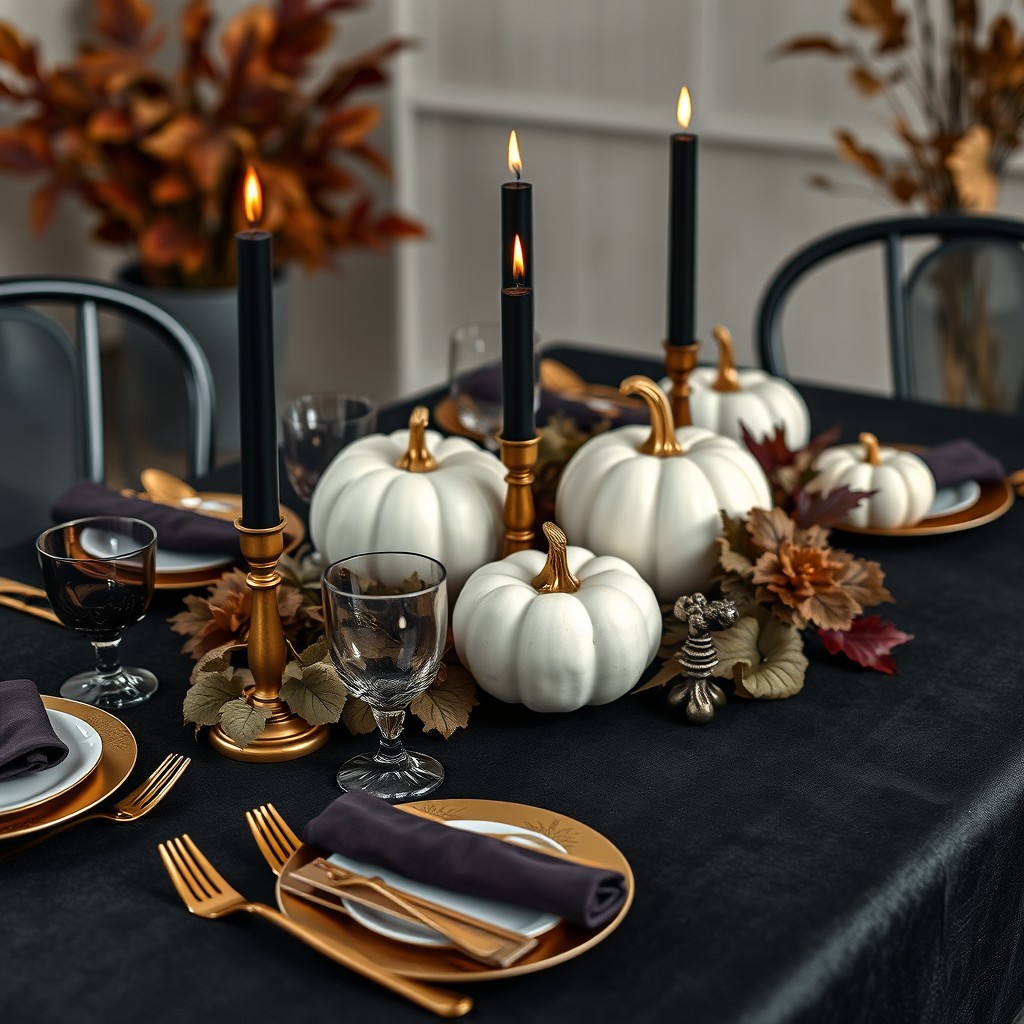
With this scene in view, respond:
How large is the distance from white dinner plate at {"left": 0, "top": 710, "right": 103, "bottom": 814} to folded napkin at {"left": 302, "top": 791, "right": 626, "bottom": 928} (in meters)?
0.18

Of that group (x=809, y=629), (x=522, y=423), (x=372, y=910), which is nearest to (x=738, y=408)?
(x=809, y=629)

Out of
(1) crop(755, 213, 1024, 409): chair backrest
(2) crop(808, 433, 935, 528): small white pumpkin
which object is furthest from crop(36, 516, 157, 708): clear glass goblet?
(1) crop(755, 213, 1024, 409): chair backrest

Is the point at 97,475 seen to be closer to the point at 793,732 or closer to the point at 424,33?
the point at 793,732

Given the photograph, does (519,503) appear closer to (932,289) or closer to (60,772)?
(60,772)

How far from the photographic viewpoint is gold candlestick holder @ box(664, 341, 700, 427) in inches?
52.1

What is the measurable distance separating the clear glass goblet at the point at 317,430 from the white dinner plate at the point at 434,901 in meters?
0.54

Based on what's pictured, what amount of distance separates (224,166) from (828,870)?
10.2ft

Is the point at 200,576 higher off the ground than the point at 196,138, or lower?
lower

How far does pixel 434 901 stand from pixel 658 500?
439mm

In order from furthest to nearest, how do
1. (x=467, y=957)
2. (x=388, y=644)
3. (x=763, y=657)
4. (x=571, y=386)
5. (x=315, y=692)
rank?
(x=571, y=386), (x=763, y=657), (x=315, y=692), (x=388, y=644), (x=467, y=957)

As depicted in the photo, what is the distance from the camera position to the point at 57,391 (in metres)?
1.82

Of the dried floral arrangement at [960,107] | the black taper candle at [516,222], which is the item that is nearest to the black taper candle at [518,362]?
the black taper candle at [516,222]

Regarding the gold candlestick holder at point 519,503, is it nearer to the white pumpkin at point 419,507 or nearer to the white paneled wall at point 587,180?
the white pumpkin at point 419,507

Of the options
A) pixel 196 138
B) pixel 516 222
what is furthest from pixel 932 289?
pixel 196 138
